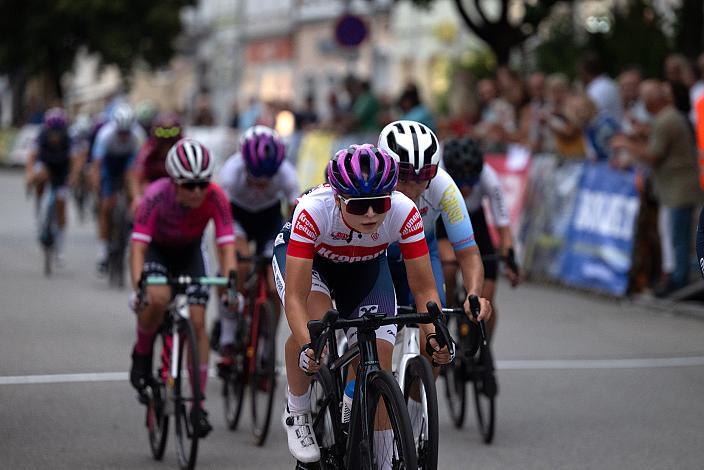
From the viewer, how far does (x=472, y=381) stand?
9375 mm

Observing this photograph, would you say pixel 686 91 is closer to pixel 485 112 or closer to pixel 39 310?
pixel 485 112

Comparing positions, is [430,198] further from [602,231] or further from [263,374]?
[602,231]

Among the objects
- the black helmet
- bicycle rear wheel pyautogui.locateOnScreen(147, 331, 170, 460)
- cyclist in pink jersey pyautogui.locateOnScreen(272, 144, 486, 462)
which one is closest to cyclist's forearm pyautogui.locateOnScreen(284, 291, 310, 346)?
cyclist in pink jersey pyautogui.locateOnScreen(272, 144, 486, 462)

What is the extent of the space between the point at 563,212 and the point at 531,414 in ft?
23.9

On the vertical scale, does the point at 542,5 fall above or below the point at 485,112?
above

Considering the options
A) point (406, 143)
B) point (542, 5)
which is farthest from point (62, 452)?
point (542, 5)

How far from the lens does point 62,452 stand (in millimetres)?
8344

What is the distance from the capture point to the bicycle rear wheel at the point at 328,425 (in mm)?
6535

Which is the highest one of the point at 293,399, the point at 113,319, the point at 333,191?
the point at 333,191

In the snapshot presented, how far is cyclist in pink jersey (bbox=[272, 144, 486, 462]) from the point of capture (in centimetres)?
625

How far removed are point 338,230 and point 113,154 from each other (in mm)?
11150

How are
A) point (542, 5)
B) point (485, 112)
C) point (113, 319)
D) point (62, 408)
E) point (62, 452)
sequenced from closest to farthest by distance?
1. point (62, 452)
2. point (62, 408)
3. point (113, 319)
4. point (485, 112)
5. point (542, 5)

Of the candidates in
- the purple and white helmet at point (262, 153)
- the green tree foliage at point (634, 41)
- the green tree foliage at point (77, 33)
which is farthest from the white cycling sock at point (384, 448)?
the green tree foliage at point (77, 33)

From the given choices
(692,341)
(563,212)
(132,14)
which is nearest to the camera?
(692,341)
